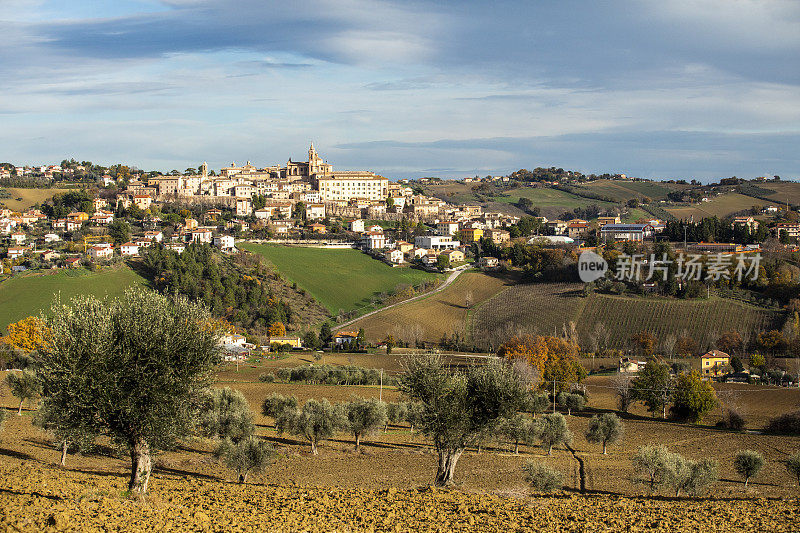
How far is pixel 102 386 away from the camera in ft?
49.0

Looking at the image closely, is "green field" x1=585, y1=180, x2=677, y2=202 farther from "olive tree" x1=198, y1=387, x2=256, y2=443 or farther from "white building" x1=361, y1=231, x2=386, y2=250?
"olive tree" x1=198, y1=387, x2=256, y2=443

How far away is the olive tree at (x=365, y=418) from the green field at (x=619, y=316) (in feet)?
103

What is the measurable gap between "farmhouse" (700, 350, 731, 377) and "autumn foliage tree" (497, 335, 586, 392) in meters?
7.99

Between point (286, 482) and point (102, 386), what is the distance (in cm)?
645

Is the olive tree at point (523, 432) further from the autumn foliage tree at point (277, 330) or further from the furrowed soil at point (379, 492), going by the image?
the autumn foliage tree at point (277, 330)

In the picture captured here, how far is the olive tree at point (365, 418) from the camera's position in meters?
26.7

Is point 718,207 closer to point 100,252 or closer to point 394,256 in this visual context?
point 394,256

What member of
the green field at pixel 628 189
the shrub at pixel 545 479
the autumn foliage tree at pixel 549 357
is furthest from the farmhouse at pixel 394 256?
the shrub at pixel 545 479

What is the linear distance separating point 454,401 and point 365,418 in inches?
312

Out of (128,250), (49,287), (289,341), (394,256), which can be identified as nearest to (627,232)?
(394,256)

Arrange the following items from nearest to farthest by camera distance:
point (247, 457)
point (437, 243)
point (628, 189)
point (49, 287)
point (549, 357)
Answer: point (247, 457) → point (549, 357) → point (49, 287) → point (437, 243) → point (628, 189)

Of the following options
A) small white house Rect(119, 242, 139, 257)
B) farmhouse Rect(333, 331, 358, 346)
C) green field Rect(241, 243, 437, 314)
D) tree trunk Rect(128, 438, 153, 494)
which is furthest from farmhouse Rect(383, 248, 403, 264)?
tree trunk Rect(128, 438, 153, 494)

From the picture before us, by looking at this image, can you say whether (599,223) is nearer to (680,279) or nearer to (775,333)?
(680,279)

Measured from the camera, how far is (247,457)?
65.2 feet
